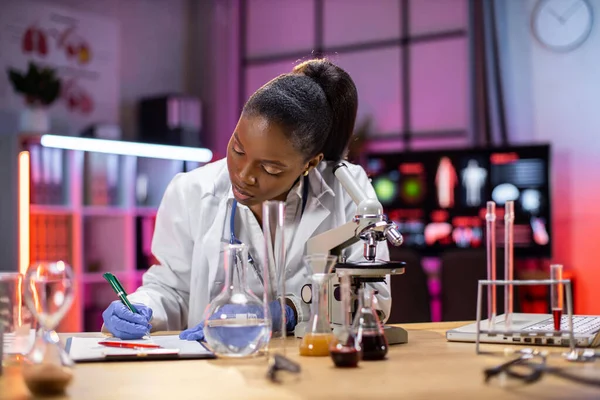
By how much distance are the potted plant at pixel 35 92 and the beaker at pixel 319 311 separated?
3.64m

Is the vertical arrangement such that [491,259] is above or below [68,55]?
below

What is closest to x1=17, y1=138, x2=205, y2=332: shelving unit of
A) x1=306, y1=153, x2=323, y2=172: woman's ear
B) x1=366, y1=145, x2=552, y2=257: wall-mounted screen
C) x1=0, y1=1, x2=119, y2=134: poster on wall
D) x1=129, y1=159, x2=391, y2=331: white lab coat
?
x1=0, y1=1, x2=119, y2=134: poster on wall

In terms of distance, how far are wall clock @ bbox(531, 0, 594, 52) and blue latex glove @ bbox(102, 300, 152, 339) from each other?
447 cm

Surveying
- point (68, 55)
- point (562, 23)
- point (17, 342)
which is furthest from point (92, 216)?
point (17, 342)

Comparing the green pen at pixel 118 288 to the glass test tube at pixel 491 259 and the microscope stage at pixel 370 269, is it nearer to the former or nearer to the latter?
the microscope stage at pixel 370 269

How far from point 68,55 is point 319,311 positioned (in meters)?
4.70

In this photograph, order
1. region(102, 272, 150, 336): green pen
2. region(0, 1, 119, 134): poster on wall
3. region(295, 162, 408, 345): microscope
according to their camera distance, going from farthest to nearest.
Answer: region(0, 1, 119, 134): poster on wall < region(102, 272, 150, 336): green pen < region(295, 162, 408, 345): microscope

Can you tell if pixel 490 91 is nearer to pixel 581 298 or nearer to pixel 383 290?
pixel 581 298

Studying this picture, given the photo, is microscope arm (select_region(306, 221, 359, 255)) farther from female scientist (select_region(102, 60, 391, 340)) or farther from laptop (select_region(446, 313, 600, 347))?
laptop (select_region(446, 313, 600, 347))

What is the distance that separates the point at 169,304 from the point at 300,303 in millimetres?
486

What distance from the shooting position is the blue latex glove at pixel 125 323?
5.25 feet

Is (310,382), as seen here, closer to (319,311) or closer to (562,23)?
(319,311)

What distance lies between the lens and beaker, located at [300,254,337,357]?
1.34 m

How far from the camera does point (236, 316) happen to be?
4.42 ft
